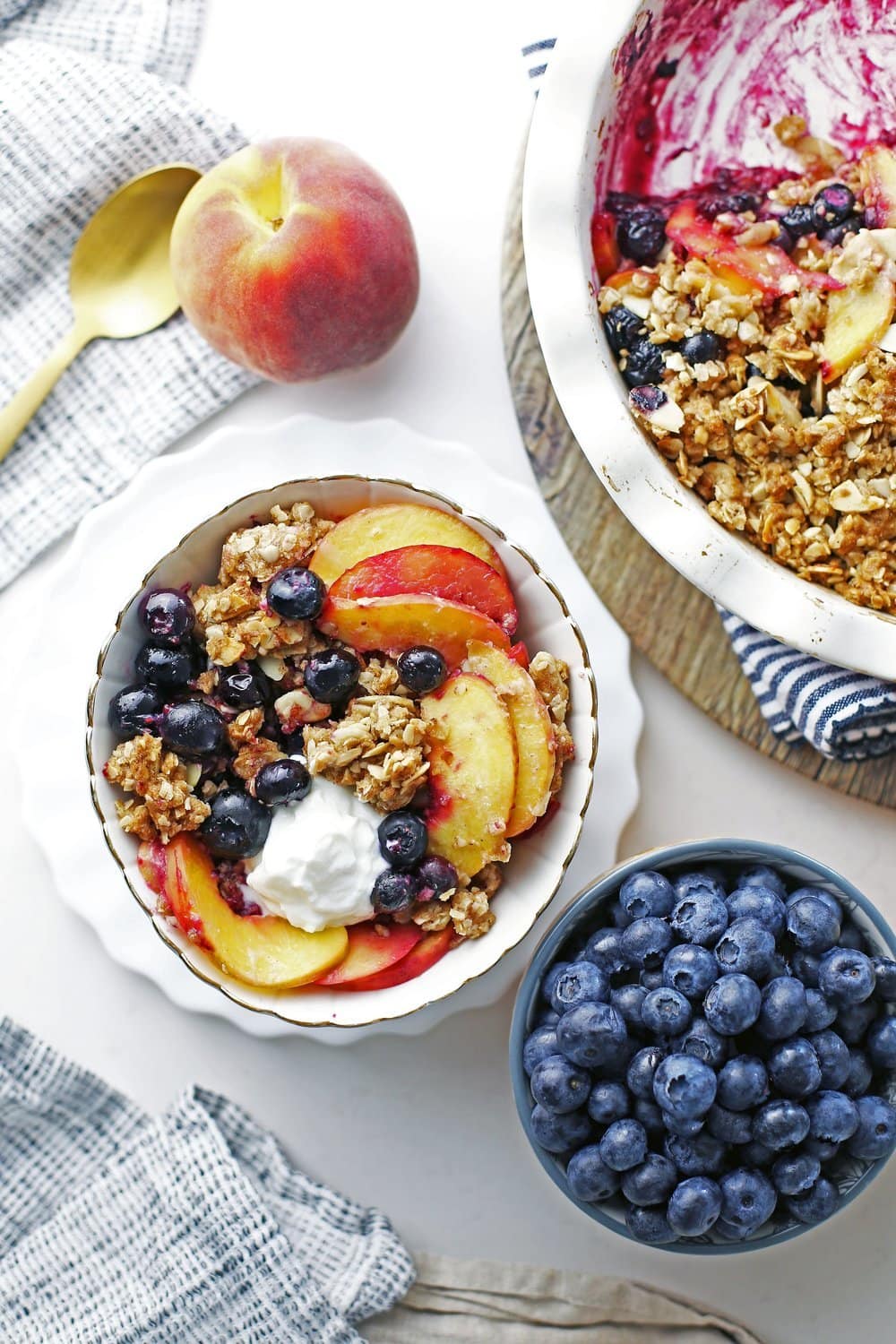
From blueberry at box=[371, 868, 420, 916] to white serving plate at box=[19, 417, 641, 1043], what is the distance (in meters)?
0.29

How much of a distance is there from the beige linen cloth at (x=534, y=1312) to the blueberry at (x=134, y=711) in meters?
0.78

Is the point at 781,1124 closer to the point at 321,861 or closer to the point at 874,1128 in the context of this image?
the point at 874,1128

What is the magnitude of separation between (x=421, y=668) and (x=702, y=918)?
1.21 feet

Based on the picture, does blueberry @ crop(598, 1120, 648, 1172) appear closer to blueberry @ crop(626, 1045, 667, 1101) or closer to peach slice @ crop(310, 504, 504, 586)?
blueberry @ crop(626, 1045, 667, 1101)

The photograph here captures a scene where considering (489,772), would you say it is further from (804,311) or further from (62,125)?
(62,125)

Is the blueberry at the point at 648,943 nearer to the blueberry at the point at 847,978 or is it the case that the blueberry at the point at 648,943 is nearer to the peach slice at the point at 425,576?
the blueberry at the point at 847,978

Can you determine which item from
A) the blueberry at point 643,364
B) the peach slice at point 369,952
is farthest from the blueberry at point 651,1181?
the blueberry at point 643,364

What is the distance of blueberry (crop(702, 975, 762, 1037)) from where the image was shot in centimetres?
113

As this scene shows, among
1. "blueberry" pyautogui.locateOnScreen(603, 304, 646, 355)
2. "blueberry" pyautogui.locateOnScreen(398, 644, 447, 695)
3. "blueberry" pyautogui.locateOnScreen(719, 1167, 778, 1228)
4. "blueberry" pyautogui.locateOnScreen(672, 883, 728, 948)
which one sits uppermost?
"blueberry" pyautogui.locateOnScreen(603, 304, 646, 355)

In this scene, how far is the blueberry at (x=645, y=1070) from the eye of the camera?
117 centimetres

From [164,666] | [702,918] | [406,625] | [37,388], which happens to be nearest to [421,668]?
[406,625]

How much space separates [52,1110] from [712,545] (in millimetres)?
1062

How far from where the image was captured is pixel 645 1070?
1.17 metres

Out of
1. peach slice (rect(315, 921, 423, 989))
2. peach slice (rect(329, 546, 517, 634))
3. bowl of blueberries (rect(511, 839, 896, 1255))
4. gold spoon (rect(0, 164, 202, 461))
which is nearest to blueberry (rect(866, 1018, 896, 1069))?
bowl of blueberries (rect(511, 839, 896, 1255))
